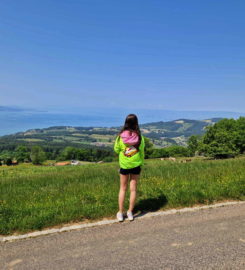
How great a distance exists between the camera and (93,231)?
4555 mm

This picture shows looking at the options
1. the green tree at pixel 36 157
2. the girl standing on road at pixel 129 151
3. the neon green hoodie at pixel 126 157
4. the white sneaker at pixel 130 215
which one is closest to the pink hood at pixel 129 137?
the girl standing on road at pixel 129 151

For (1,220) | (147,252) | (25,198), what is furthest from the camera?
(25,198)

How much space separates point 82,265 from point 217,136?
2174 inches

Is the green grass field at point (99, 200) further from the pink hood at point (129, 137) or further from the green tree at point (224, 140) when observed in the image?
the green tree at point (224, 140)

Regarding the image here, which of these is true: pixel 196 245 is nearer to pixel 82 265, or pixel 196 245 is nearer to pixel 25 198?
pixel 82 265

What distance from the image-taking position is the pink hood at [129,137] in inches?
202

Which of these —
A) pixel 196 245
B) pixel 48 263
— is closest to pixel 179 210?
pixel 196 245

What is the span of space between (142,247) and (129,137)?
2.27m

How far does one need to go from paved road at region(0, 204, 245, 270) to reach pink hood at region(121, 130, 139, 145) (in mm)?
1762

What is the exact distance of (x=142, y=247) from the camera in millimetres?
3865

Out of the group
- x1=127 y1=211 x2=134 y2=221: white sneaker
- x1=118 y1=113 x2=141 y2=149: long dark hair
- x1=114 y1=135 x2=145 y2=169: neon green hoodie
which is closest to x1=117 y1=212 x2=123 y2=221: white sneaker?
x1=127 y1=211 x2=134 y2=221: white sneaker

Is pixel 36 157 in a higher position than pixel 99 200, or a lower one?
lower

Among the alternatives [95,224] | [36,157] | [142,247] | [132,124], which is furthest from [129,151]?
[36,157]

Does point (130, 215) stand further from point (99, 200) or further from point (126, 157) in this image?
point (126, 157)
